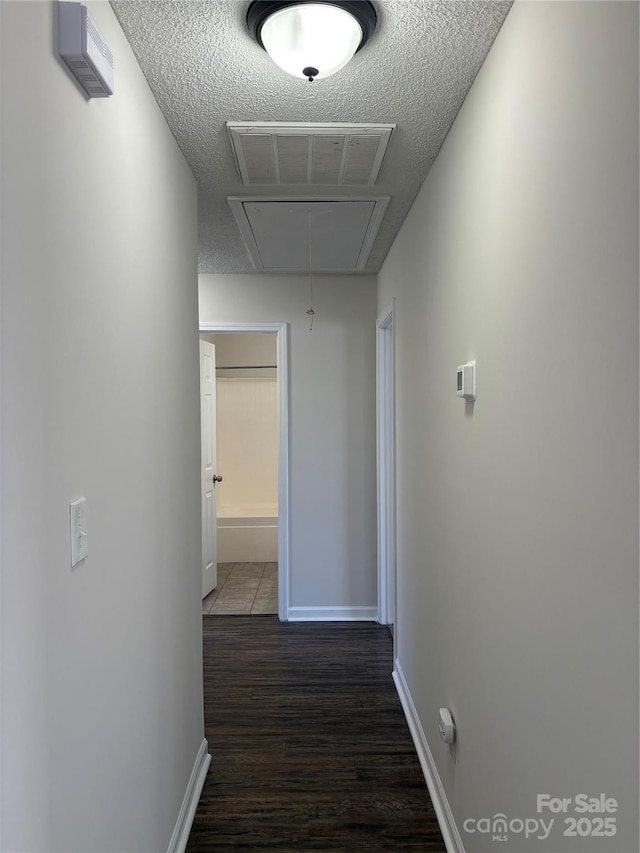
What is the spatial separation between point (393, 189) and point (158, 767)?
227 cm

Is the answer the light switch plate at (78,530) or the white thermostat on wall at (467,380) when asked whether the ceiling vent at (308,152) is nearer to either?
the white thermostat on wall at (467,380)

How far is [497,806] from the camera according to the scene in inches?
54.7

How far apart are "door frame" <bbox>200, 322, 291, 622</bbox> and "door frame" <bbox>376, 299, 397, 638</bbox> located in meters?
0.64

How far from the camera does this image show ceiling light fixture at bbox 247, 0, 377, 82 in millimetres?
1271

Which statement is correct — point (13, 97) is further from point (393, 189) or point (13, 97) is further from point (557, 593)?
point (393, 189)

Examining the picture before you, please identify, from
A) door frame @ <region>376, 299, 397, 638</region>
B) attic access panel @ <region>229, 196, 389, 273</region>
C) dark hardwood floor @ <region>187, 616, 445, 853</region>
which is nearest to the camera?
dark hardwood floor @ <region>187, 616, 445, 853</region>

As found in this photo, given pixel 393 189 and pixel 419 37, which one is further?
pixel 393 189

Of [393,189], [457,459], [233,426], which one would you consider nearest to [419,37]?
[393,189]

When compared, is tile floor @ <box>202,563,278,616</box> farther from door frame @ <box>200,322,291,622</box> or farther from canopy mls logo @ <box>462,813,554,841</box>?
canopy mls logo @ <box>462,813,554,841</box>

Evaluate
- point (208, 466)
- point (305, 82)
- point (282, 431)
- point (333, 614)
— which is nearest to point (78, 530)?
point (305, 82)

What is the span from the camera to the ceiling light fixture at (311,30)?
127 cm

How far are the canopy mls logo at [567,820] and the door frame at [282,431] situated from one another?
2613 millimetres

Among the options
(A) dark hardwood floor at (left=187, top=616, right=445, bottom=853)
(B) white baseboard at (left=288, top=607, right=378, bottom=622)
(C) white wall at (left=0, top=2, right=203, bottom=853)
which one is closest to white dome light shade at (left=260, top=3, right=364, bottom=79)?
(C) white wall at (left=0, top=2, right=203, bottom=853)

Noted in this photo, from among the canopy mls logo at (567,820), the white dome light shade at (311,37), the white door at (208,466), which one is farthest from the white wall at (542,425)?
the white door at (208,466)
